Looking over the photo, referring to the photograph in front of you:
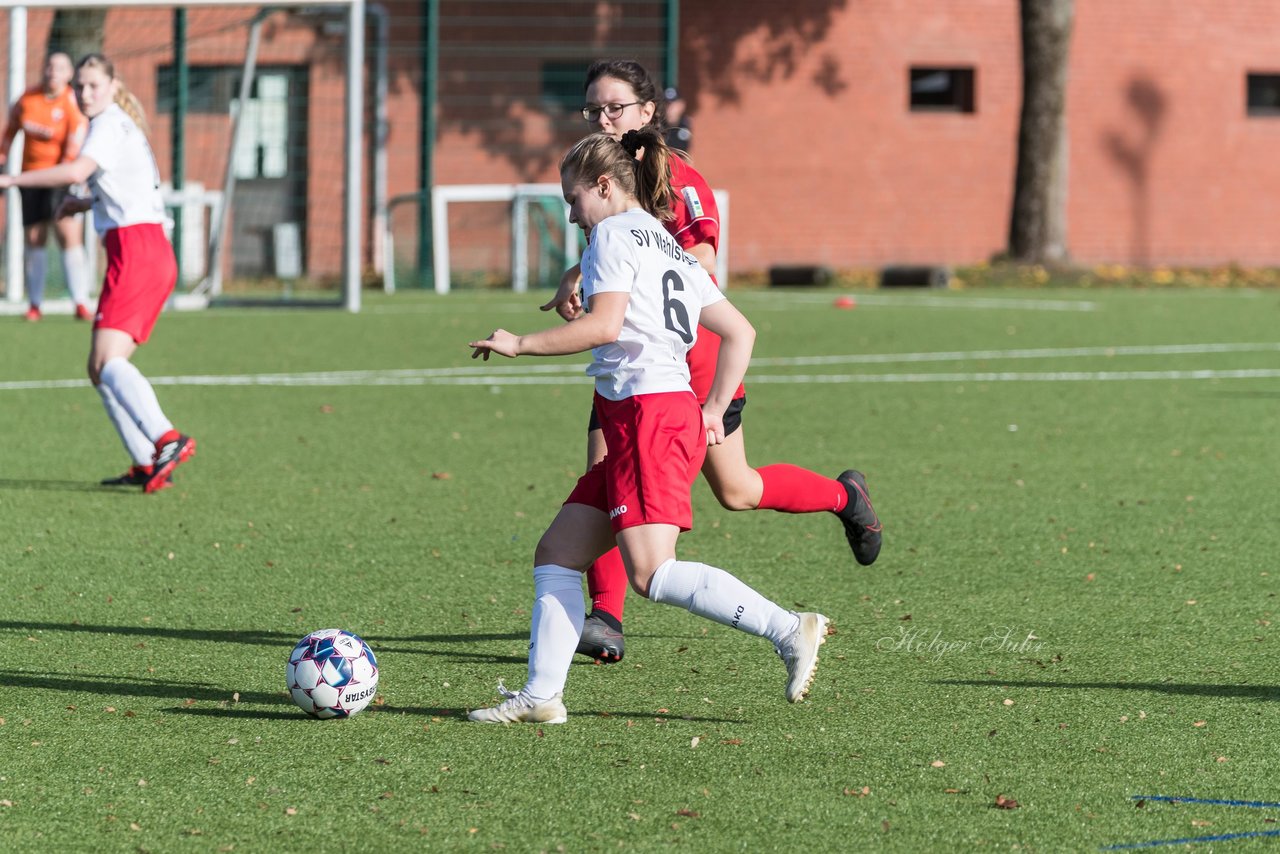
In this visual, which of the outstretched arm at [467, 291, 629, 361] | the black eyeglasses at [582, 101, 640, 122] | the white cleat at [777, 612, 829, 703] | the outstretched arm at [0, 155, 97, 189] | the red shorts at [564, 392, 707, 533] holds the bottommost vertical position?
the white cleat at [777, 612, 829, 703]

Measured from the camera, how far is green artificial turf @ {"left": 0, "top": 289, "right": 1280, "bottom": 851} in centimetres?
388

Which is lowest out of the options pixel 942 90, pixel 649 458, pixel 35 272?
pixel 35 272

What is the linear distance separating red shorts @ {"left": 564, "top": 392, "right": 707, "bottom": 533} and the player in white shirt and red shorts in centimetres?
69

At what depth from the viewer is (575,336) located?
4281 millimetres

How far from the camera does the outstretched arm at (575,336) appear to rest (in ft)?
13.8

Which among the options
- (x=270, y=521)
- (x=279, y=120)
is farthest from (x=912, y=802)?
(x=279, y=120)

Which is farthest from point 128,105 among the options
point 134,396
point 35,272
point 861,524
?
point 35,272

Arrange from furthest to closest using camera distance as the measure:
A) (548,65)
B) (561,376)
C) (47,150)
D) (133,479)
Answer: (548,65) → (47,150) → (561,376) → (133,479)

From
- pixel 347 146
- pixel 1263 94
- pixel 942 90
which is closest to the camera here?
pixel 347 146

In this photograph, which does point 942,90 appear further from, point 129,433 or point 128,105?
point 129,433

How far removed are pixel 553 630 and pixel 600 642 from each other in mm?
708

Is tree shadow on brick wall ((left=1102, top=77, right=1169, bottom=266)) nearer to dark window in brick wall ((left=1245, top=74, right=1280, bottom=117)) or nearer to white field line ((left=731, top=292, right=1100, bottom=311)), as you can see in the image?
dark window in brick wall ((left=1245, top=74, right=1280, bottom=117))

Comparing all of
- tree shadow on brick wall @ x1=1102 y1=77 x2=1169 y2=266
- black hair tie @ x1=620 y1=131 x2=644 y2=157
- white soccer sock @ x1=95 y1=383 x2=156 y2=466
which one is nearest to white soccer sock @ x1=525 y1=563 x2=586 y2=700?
black hair tie @ x1=620 y1=131 x2=644 y2=157

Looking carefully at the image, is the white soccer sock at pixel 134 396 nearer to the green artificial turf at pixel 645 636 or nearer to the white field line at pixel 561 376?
the green artificial turf at pixel 645 636
